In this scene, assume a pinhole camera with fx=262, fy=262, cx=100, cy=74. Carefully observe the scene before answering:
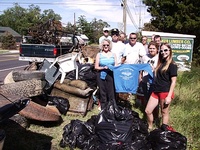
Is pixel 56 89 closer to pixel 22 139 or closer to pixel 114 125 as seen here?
pixel 22 139

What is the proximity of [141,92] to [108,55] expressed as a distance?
4.05 ft

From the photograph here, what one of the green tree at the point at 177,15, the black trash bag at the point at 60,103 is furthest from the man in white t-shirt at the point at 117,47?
the green tree at the point at 177,15

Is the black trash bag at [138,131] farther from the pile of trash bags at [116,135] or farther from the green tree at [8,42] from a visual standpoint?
the green tree at [8,42]

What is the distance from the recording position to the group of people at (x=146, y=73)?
454 cm

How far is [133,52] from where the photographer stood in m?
6.43

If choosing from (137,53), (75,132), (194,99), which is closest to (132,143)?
(75,132)

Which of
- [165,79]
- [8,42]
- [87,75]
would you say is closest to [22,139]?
[165,79]

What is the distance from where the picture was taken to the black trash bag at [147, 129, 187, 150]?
3.89 m

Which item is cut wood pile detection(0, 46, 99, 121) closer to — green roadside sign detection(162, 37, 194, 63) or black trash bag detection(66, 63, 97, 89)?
black trash bag detection(66, 63, 97, 89)

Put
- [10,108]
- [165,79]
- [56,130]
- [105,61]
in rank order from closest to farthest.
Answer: [10,108] → [165,79] → [56,130] → [105,61]

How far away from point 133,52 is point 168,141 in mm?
2954

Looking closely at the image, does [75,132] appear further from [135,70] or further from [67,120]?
[135,70]

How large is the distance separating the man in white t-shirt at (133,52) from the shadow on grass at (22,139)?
276 centimetres

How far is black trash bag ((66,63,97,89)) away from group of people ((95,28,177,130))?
0.89 meters
